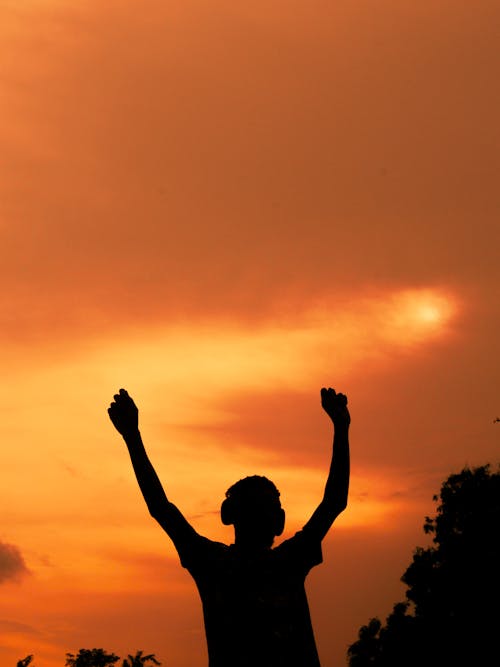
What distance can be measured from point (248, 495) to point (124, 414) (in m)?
0.76

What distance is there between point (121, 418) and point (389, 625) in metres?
53.5

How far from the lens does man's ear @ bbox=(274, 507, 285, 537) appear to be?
215 inches

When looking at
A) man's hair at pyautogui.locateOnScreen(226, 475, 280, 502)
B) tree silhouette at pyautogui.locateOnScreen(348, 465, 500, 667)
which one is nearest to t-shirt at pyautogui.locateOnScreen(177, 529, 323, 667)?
man's hair at pyautogui.locateOnScreen(226, 475, 280, 502)

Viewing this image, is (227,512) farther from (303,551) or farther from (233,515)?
(303,551)

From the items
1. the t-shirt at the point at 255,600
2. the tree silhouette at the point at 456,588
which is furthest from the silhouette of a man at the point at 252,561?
the tree silhouette at the point at 456,588

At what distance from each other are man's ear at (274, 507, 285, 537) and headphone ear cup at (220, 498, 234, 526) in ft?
0.76

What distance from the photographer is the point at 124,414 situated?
17.4 ft

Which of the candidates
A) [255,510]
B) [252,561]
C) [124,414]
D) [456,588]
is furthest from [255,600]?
[456,588]

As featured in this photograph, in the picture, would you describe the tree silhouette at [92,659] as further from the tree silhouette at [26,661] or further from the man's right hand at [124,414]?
the man's right hand at [124,414]

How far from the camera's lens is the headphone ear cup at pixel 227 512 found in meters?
5.45

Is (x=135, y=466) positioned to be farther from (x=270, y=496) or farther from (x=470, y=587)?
(x=470, y=587)

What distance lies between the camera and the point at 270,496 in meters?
5.41

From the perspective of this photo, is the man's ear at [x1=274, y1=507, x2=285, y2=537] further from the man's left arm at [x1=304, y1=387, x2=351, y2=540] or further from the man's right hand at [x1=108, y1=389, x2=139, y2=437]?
the man's right hand at [x1=108, y1=389, x2=139, y2=437]

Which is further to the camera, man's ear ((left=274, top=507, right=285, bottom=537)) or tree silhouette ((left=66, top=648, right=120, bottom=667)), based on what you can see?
tree silhouette ((left=66, top=648, right=120, bottom=667))
